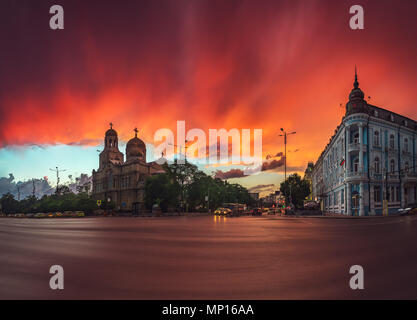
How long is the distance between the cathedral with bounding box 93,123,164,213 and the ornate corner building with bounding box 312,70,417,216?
65.3 m

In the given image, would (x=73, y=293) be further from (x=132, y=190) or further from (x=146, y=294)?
(x=132, y=190)

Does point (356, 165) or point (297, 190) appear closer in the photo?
point (356, 165)

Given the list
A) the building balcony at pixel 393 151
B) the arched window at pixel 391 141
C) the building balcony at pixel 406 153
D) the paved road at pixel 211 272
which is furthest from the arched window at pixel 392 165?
the paved road at pixel 211 272

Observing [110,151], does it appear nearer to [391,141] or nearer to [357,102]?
[357,102]

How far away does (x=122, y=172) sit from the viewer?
9888 cm

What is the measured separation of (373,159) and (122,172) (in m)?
79.5

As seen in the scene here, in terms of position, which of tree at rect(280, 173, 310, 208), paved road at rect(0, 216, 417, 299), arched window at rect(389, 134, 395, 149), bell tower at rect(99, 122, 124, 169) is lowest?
tree at rect(280, 173, 310, 208)

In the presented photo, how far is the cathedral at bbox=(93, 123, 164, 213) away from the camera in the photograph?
94.6 meters

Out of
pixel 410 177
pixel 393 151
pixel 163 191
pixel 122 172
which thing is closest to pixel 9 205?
pixel 122 172

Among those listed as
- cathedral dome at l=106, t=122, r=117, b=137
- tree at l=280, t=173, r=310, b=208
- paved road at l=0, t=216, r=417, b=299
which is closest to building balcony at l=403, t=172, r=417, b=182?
tree at l=280, t=173, r=310, b=208

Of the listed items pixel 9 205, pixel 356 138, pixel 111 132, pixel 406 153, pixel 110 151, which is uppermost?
pixel 111 132

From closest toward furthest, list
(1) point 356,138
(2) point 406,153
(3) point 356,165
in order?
(1) point 356,138, (3) point 356,165, (2) point 406,153

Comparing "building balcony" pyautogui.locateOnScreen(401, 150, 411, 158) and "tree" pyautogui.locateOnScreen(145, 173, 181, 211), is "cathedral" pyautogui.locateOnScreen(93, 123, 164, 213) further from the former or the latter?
"building balcony" pyautogui.locateOnScreen(401, 150, 411, 158)
